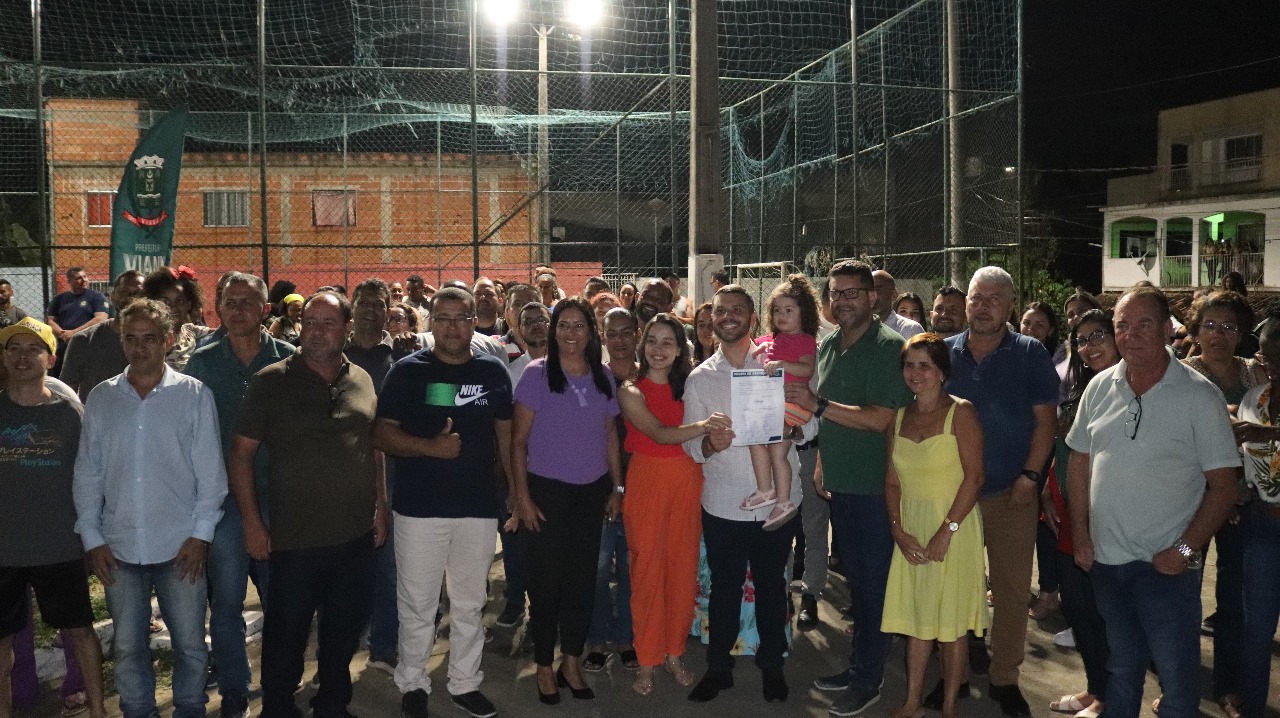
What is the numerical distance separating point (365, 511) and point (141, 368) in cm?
109

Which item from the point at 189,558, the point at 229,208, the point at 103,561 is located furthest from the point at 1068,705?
the point at 229,208

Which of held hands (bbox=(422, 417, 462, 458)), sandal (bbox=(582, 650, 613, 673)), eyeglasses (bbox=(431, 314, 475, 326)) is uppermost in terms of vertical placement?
eyeglasses (bbox=(431, 314, 475, 326))

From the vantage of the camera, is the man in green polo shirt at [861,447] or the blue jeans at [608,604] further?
the blue jeans at [608,604]

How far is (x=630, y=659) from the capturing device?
208 inches

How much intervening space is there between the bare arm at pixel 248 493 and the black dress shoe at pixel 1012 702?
11.0 feet

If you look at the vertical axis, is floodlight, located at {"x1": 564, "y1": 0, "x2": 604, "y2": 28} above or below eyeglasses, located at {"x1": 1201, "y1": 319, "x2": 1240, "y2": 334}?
above

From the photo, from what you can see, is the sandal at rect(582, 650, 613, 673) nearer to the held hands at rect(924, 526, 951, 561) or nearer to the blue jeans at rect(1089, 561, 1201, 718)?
the held hands at rect(924, 526, 951, 561)

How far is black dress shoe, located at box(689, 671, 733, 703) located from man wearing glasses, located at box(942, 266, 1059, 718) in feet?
3.08

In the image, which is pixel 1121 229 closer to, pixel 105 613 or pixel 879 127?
pixel 879 127

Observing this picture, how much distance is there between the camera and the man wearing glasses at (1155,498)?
144 inches

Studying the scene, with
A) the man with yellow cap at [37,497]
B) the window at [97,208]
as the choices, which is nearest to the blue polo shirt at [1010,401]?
Result: the man with yellow cap at [37,497]

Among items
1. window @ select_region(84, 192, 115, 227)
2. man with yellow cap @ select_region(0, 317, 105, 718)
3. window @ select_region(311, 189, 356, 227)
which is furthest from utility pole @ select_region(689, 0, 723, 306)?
window @ select_region(84, 192, 115, 227)

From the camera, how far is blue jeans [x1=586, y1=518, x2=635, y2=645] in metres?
5.32

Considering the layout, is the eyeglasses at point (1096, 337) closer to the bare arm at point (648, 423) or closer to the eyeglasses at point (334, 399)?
the bare arm at point (648, 423)
